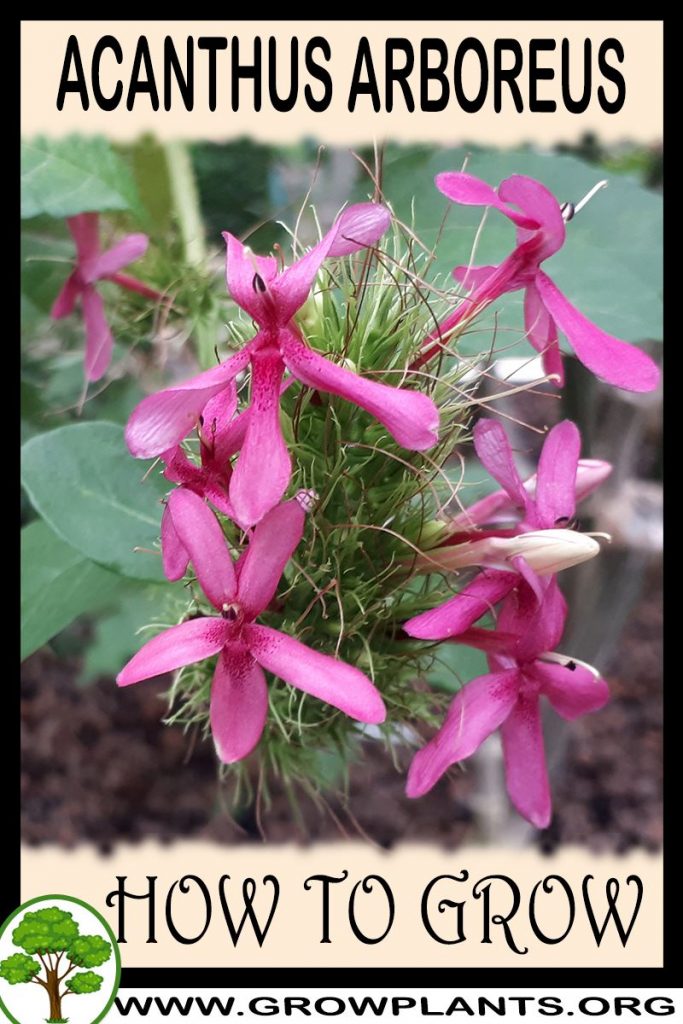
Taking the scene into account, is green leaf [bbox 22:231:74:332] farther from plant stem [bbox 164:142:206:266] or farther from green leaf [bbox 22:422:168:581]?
green leaf [bbox 22:422:168:581]

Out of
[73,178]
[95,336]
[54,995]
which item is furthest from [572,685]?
[73,178]

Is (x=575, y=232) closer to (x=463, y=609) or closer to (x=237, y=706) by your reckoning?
(x=463, y=609)

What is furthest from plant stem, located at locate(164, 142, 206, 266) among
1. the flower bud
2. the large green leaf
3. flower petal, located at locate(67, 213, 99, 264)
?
the flower bud

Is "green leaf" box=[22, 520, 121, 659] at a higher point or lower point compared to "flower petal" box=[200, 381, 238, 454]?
lower

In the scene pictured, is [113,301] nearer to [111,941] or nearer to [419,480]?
[419,480]

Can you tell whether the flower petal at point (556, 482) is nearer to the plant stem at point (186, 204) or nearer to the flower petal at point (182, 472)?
the flower petal at point (182, 472)

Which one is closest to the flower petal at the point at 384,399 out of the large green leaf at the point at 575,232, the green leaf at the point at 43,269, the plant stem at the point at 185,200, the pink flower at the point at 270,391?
the pink flower at the point at 270,391
